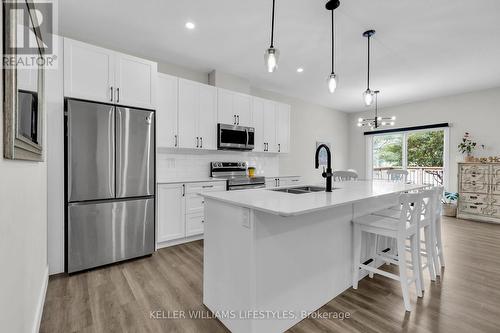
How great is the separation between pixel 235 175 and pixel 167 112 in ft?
5.63

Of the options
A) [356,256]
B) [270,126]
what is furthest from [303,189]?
[270,126]

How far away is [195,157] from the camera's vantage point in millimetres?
4281

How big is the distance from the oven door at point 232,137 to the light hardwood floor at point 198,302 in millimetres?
2006

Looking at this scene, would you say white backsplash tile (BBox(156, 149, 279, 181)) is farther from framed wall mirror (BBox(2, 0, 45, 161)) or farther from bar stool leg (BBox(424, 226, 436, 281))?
bar stool leg (BBox(424, 226, 436, 281))

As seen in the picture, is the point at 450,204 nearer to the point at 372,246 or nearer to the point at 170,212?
the point at 372,246

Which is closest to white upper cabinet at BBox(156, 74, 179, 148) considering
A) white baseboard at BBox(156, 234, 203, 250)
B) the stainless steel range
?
the stainless steel range

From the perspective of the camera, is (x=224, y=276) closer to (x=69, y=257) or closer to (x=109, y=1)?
(x=69, y=257)

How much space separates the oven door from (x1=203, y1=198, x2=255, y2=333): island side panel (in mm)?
2295

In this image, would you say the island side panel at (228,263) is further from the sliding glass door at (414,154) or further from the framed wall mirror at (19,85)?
the sliding glass door at (414,154)

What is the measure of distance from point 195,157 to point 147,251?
1.77m

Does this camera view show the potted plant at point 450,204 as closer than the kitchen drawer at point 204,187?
No

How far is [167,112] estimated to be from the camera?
3.63 m

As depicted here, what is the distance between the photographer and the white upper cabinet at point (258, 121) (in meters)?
4.70

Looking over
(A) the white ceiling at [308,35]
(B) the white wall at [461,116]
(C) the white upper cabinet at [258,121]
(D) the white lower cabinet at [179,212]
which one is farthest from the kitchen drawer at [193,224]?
(B) the white wall at [461,116]
